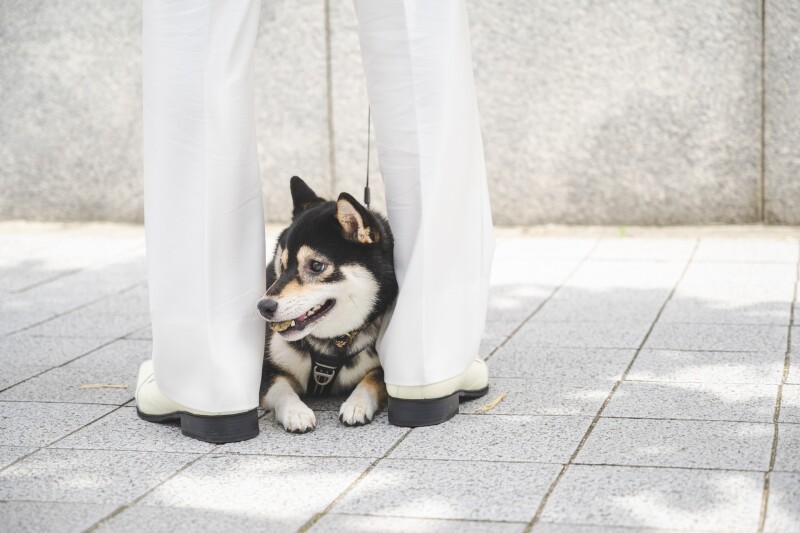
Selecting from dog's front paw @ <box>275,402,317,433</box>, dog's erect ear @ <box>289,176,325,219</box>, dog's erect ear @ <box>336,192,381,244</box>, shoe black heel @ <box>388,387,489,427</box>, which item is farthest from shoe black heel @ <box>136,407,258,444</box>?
dog's erect ear @ <box>289,176,325,219</box>

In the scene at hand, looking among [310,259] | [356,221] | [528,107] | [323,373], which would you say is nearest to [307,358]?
[323,373]

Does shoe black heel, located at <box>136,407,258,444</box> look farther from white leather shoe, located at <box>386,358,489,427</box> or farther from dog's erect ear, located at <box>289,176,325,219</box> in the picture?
dog's erect ear, located at <box>289,176,325,219</box>

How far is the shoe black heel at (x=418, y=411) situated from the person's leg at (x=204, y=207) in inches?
19.0

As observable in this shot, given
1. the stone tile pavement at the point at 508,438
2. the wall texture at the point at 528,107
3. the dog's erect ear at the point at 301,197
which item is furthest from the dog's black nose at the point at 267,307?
the wall texture at the point at 528,107

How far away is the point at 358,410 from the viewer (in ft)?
11.8

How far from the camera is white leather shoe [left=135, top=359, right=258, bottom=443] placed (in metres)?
3.41

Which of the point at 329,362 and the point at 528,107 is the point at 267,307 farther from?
the point at 528,107

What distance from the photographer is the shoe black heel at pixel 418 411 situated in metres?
3.52

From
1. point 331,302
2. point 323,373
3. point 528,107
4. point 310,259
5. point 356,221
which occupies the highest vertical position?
point 528,107

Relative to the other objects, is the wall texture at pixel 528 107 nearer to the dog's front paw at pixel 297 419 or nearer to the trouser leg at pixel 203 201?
the dog's front paw at pixel 297 419

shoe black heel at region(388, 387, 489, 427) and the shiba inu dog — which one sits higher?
the shiba inu dog

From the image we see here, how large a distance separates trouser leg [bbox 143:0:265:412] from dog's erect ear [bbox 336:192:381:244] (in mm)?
288

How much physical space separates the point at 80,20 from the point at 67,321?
3.33 meters

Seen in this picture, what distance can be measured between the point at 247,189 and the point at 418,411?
3.13 ft
